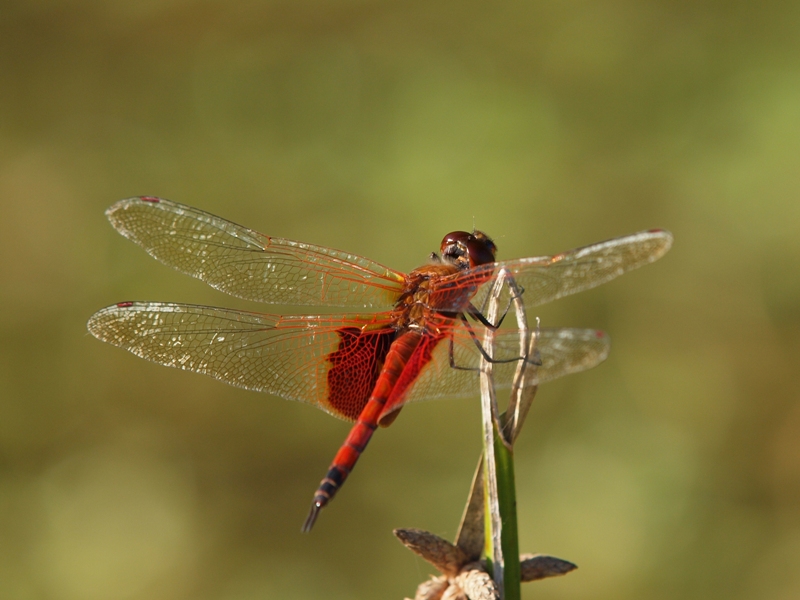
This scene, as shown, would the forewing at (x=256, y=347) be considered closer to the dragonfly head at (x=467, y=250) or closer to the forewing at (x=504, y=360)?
the forewing at (x=504, y=360)

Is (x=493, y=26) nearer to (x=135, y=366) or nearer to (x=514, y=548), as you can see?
(x=135, y=366)

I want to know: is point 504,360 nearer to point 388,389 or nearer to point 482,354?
point 482,354

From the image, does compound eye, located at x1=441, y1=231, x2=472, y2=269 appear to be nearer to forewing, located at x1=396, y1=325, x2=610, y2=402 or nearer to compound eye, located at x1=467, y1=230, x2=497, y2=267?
compound eye, located at x1=467, y1=230, x2=497, y2=267

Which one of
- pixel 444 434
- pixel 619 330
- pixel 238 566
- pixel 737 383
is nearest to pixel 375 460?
pixel 444 434

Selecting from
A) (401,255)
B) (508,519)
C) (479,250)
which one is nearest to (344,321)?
(479,250)

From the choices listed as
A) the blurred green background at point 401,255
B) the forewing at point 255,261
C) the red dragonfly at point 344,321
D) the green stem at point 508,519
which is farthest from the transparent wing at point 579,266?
the blurred green background at point 401,255
